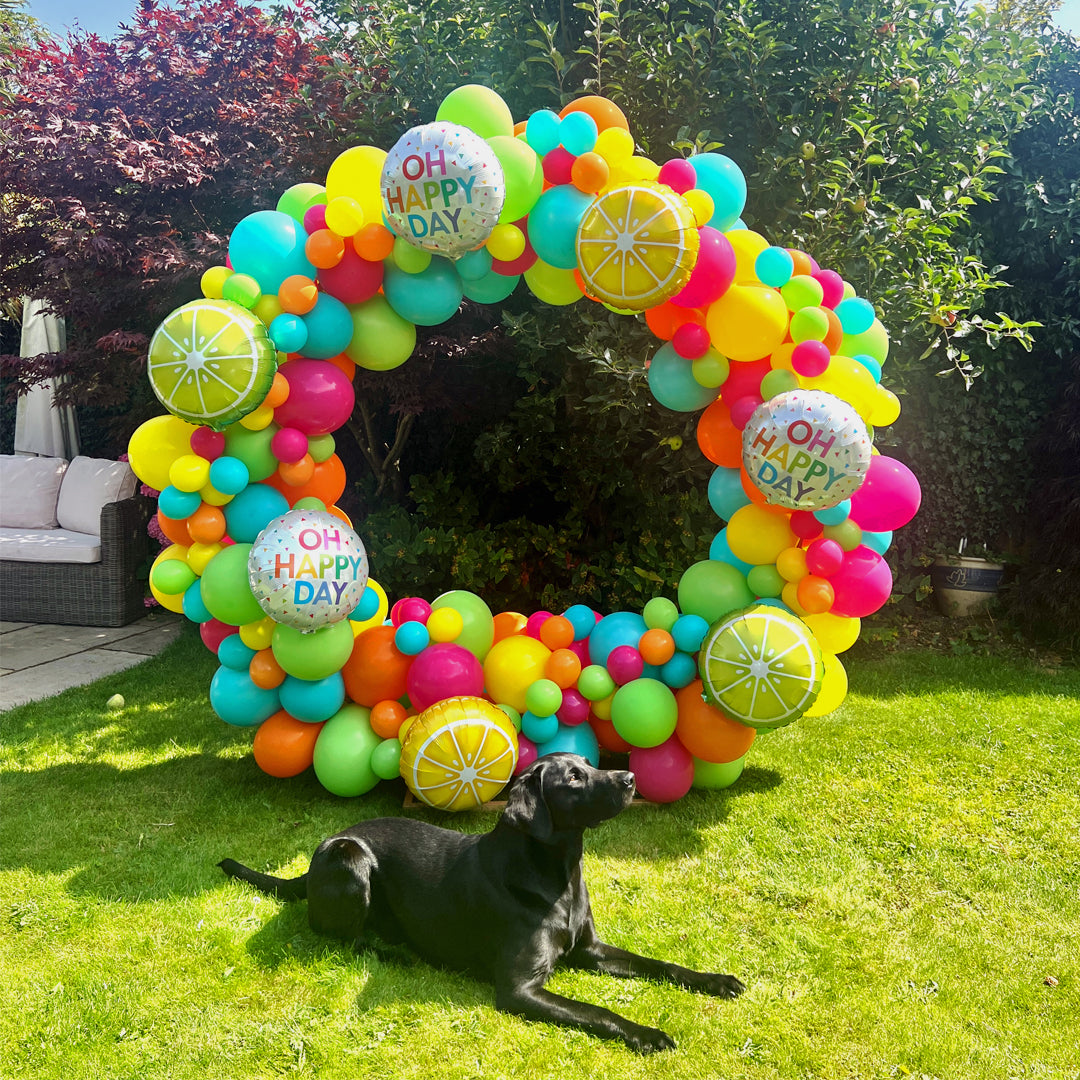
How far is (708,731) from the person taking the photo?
3553mm

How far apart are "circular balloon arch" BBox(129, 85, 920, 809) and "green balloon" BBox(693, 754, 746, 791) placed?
1 centimetres

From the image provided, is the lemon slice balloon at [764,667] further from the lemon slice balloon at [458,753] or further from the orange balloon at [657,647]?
the lemon slice balloon at [458,753]

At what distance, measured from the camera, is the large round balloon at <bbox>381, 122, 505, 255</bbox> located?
3162mm

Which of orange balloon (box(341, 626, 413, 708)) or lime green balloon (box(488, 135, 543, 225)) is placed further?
orange balloon (box(341, 626, 413, 708))

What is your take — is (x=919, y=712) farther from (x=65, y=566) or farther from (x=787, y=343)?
(x=65, y=566)

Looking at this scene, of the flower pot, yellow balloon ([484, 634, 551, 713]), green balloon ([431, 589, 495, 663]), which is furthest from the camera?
the flower pot

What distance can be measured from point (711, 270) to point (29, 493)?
5.98m

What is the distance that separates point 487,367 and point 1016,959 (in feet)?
14.6

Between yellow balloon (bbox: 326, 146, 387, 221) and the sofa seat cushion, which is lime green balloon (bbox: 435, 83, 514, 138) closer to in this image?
yellow balloon (bbox: 326, 146, 387, 221)

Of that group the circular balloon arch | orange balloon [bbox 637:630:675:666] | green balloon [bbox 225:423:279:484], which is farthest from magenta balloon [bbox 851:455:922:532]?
green balloon [bbox 225:423:279:484]

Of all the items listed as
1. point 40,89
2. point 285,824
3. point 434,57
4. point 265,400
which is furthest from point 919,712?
point 40,89

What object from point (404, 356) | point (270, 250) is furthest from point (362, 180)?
point (404, 356)

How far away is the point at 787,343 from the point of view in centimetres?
351

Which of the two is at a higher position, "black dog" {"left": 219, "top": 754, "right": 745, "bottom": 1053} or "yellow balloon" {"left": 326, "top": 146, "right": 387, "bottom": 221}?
"yellow balloon" {"left": 326, "top": 146, "right": 387, "bottom": 221}
